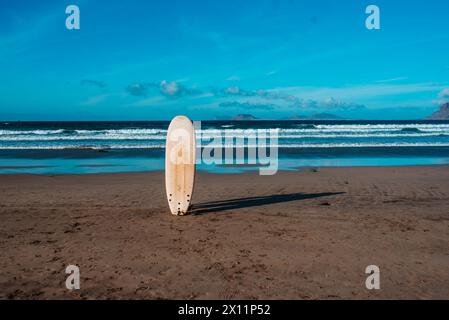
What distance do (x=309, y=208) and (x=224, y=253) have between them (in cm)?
304

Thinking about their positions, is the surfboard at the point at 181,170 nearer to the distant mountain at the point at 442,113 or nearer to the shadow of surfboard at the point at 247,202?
the shadow of surfboard at the point at 247,202

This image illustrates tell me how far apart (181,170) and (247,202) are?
6.09 feet

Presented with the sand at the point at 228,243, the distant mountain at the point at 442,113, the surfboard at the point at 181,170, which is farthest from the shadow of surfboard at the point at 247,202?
the distant mountain at the point at 442,113

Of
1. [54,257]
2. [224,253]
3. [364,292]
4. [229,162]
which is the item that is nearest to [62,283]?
[54,257]

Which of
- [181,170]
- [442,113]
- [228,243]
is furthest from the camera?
[442,113]

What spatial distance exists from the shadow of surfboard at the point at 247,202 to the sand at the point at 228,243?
0.02 metres

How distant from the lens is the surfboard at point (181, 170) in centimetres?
706

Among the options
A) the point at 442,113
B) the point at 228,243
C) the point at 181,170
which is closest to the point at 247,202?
the point at 181,170

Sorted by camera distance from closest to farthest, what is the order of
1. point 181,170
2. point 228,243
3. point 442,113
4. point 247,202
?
point 228,243 → point 181,170 → point 247,202 → point 442,113

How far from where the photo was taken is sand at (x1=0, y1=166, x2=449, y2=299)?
4129 millimetres

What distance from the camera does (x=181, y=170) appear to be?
7.09 m

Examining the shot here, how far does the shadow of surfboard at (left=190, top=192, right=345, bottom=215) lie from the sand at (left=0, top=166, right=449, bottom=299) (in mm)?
20

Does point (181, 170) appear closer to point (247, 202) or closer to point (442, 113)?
point (247, 202)
